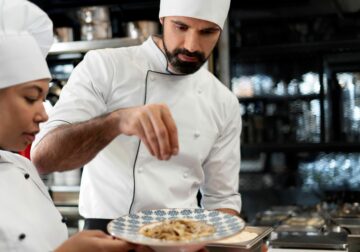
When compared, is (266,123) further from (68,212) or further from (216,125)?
(216,125)

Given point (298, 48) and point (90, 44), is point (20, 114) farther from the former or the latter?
point (298, 48)

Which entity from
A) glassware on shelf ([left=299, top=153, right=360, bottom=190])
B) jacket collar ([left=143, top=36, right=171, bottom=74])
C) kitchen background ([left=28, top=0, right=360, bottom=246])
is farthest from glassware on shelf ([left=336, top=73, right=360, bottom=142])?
jacket collar ([left=143, top=36, right=171, bottom=74])

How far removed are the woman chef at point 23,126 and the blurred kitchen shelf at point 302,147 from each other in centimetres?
275

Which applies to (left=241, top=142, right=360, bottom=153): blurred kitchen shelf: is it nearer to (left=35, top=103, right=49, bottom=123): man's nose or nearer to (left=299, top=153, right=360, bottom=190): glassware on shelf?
(left=299, top=153, right=360, bottom=190): glassware on shelf

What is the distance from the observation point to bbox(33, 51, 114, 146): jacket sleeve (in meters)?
1.82

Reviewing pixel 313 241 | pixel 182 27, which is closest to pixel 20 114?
pixel 182 27

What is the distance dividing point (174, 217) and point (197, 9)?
0.83m

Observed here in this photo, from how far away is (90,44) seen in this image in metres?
3.96

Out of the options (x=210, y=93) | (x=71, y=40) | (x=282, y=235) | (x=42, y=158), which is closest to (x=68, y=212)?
(x=71, y=40)

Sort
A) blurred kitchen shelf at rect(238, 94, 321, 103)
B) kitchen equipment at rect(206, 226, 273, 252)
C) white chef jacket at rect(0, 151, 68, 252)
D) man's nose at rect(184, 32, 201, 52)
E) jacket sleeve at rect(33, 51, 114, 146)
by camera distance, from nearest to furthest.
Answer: white chef jacket at rect(0, 151, 68, 252), kitchen equipment at rect(206, 226, 273, 252), jacket sleeve at rect(33, 51, 114, 146), man's nose at rect(184, 32, 201, 52), blurred kitchen shelf at rect(238, 94, 321, 103)

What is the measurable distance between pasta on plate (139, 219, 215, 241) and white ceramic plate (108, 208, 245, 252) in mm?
19

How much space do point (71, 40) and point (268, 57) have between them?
154 cm

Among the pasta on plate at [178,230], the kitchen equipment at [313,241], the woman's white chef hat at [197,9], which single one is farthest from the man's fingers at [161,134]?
the kitchen equipment at [313,241]

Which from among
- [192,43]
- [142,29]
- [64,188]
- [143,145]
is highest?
[142,29]
